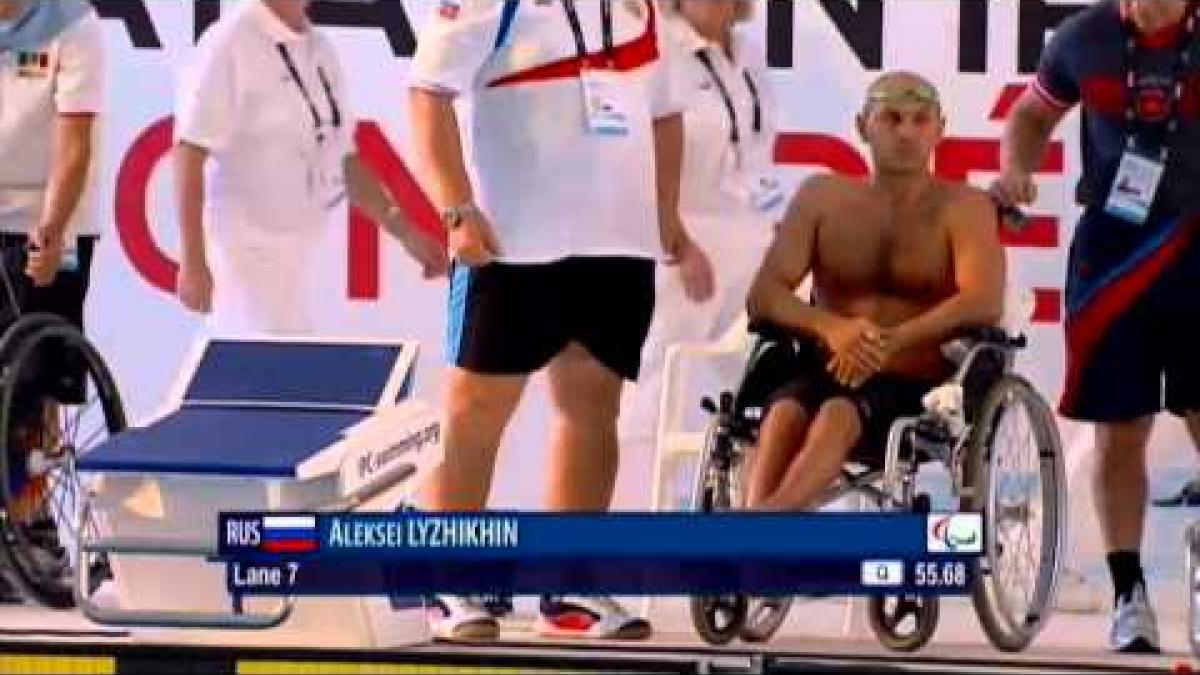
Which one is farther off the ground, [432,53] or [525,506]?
[432,53]

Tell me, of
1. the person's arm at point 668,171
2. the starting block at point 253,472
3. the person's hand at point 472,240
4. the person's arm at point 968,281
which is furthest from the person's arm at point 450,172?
the person's arm at point 968,281

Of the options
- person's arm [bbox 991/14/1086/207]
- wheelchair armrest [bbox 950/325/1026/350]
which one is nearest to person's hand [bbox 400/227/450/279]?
person's arm [bbox 991/14/1086/207]

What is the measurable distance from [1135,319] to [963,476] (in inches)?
24.2

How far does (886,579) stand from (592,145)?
1.26 meters

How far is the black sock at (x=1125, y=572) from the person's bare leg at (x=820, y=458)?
0.63m

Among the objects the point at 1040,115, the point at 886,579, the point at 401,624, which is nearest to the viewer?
the point at 886,579

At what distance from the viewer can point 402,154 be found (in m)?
7.19

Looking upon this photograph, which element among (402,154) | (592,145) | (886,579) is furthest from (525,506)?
(886,579)

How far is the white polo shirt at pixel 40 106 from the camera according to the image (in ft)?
22.0

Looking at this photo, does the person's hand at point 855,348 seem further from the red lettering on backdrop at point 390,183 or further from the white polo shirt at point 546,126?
the red lettering on backdrop at point 390,183

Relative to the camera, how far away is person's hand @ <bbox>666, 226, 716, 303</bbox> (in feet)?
21.2

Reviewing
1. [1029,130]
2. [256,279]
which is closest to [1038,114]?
[1029,130]

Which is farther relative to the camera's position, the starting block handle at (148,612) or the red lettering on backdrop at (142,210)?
the red lettering on backdrop at (142,210)

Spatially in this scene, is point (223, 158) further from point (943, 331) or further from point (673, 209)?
point (943, 331)
